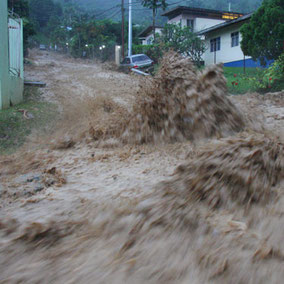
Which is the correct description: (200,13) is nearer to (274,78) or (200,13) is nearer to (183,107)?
(274,78)

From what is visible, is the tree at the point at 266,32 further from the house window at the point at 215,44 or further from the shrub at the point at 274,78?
the house window at the point at 215,44

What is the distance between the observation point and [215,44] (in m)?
21.4

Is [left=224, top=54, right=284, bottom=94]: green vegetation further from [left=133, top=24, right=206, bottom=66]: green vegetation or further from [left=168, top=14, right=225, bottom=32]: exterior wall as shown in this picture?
[left=168, top=14, right=225, bottom=32]: exterior wall

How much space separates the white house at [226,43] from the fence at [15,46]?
41.0 feet

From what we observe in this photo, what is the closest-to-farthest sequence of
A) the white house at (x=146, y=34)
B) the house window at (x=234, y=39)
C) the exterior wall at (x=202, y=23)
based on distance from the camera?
1. the house window at (x=234, y=39)
2. the exterior wall at (x=202, y=23)
3. the white house at (x=146, y=34)

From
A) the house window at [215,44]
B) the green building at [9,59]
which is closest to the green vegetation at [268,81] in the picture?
the green building at [9,59]

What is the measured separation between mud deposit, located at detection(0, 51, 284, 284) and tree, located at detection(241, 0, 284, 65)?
7.29 m

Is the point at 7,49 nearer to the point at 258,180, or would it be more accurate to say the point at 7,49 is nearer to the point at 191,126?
the point at 191,126

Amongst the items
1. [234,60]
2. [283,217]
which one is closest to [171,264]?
[283,217]

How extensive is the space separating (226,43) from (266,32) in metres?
9.65

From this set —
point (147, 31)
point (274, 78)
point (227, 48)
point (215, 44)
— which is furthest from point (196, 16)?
point (274, 78)

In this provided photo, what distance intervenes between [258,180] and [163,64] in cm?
252

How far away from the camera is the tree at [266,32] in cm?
1059

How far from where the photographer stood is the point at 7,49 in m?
7.54
